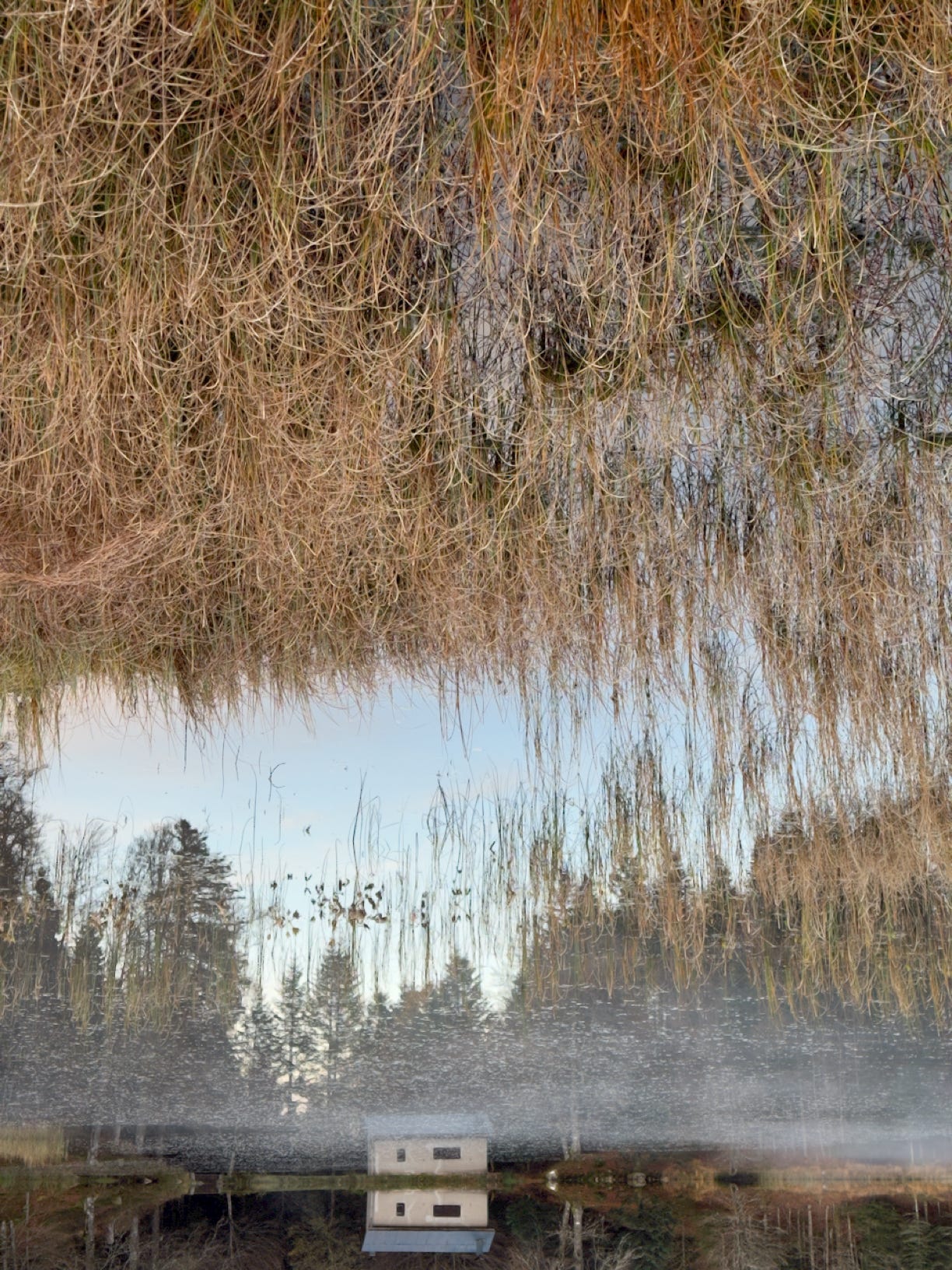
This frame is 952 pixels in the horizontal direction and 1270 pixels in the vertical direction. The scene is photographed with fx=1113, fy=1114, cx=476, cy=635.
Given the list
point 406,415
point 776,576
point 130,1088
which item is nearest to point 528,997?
point 130,1088

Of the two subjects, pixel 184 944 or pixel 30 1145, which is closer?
pixel 30 1145

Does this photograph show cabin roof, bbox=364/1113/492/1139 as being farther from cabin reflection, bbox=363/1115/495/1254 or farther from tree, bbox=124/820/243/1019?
tree, bbox=124/820/243/1019

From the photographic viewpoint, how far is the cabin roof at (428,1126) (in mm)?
5320

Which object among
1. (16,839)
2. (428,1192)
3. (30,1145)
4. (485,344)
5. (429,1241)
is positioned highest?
(485,344)

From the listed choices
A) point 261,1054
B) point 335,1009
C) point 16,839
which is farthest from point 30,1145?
point 335,1009

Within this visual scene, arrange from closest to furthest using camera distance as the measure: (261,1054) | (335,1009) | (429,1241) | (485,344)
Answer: (485,344), (429,1241), (335,1009), (261,1054)

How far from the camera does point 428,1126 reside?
539cm

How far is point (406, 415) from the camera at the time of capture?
163 cm

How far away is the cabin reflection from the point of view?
5035 mm

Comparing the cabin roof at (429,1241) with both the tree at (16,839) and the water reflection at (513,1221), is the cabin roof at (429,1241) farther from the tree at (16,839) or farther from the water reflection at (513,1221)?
the tree at (16,839)

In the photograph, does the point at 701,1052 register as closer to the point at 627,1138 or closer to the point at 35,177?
the point at 627,1138

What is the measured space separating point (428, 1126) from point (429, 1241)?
512mm

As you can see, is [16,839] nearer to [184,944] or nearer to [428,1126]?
[184,944]

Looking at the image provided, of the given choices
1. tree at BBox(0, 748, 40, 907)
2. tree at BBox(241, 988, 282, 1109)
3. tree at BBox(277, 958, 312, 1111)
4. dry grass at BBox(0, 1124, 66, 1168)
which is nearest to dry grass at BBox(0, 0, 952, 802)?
tree at BBox(0, 748, 40, 907)
